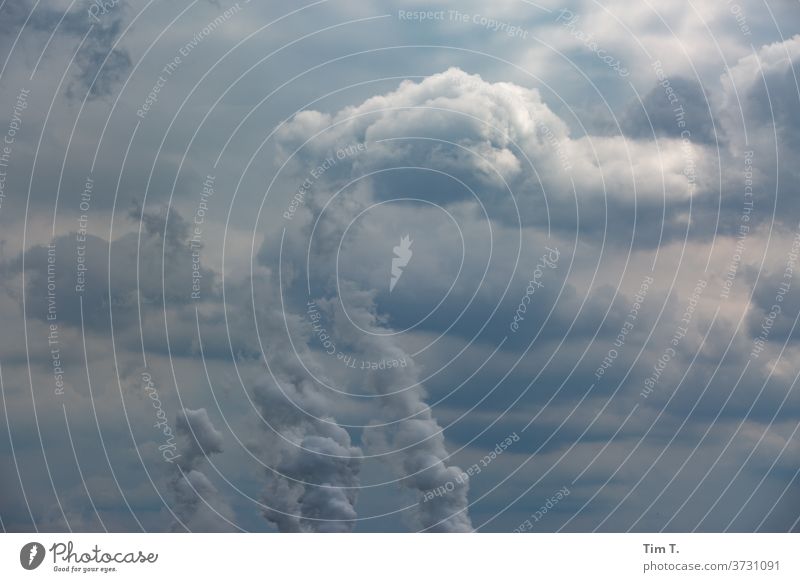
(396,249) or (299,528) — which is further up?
(396,249)

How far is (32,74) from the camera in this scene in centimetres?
2425

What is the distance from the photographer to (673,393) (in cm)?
2556

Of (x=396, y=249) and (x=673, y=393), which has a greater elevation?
(x=396, y=249)
